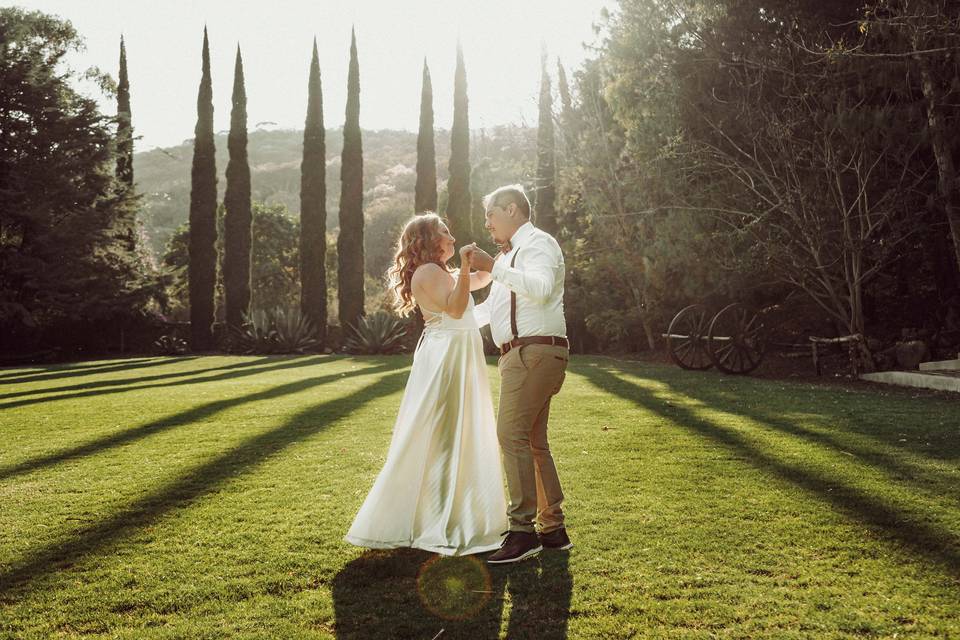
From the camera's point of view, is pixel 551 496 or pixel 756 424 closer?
pixel 551 496

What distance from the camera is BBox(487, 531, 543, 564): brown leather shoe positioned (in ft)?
12.2

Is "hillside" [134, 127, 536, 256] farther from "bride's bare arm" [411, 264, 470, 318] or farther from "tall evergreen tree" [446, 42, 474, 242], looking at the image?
"bride's bare arm" [411, 264, 470, 318]

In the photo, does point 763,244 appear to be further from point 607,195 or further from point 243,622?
point 243,622

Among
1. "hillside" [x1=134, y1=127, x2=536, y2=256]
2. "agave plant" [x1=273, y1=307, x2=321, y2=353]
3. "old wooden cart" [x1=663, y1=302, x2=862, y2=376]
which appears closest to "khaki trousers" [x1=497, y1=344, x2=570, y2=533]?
"old wooden cart" [x1=663, y1=302, x2=862, y2=376]

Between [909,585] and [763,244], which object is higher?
[763,244]

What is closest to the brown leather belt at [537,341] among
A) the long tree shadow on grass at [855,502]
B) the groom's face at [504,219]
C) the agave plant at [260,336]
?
the groom's face at [504,219]

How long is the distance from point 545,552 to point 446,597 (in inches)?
30.0

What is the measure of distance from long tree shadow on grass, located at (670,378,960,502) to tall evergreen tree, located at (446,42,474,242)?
19357 millimetres

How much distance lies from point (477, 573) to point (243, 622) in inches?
44.6

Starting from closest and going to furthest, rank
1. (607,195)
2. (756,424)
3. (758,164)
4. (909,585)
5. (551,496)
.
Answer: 1. (909,585)
2. (551,496)
3. (756,424)
4. (758,164)
5. (607,195)

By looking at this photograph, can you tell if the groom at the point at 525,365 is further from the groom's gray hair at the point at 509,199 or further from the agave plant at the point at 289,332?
the agave plant at the point at 289,332

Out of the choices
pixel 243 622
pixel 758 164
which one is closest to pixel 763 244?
pixel 758 164

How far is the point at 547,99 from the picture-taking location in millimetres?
24078

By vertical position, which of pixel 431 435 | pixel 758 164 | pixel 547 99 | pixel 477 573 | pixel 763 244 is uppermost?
pixel 547 99
